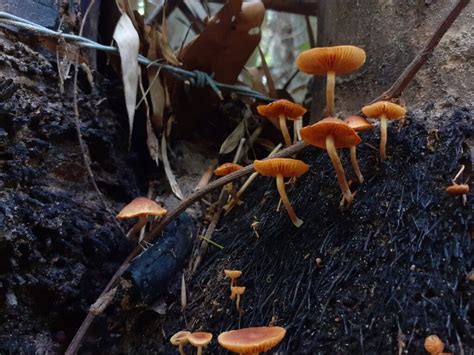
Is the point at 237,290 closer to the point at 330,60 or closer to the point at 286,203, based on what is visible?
the point at 286,203

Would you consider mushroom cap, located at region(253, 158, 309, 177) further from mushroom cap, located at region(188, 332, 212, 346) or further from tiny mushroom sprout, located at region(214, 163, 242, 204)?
mushroom cap, located at region(188, 332, 212, 346)

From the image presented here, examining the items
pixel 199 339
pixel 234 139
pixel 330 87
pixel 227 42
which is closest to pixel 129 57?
Answer: pixel 227 42

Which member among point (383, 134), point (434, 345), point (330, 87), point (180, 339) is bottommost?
point (180, 339)

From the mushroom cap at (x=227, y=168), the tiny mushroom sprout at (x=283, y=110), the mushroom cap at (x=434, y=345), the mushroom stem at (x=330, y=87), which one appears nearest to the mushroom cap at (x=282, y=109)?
the tiny mushroom sprout at (x=283, y=110)

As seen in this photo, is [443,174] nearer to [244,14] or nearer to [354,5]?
[354,5]

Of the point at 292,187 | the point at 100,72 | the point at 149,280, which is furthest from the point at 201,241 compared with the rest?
the point at 100,72

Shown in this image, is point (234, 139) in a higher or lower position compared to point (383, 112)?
lower

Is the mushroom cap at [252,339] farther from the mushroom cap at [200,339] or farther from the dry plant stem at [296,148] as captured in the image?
the dry plant stem at [296,148]
